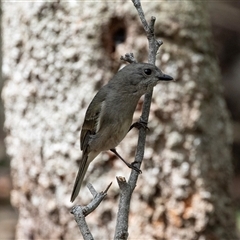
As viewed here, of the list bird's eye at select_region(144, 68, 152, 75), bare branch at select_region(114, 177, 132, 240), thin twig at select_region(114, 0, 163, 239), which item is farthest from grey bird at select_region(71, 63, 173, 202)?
bare branch at select_region(114, 177, 132, 240)

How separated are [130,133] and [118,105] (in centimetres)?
116

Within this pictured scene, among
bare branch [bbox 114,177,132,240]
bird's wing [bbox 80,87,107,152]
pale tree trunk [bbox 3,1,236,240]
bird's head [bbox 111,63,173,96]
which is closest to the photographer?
bare branch [bbox 114,177,132,240]

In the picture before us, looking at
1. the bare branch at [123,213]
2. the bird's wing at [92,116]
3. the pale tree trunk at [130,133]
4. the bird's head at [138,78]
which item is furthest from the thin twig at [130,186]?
the pale tree trunk at [130,133]

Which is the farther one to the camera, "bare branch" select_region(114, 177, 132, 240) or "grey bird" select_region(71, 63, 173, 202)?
"grey bird" select_region(71, 63, 173, 202)

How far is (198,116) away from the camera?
4707 millimetres

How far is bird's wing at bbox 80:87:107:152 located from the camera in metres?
3.65

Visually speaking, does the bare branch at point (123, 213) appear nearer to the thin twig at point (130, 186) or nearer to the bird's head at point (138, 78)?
the thin twig at point (130, 186)

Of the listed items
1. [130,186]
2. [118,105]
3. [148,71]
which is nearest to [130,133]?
[118,105]

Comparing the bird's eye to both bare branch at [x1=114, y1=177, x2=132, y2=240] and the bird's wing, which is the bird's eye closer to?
the bird's wing

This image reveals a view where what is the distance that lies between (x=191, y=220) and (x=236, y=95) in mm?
4751

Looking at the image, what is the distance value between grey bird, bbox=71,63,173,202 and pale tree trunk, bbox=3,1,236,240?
96cm

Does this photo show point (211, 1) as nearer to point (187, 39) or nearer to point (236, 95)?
point (236, 95)

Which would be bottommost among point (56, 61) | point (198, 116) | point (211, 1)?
point (198, 116)

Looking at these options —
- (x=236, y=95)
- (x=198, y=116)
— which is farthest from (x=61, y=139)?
(x=236, y=95)
